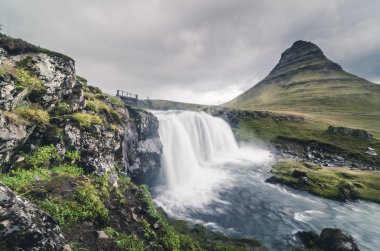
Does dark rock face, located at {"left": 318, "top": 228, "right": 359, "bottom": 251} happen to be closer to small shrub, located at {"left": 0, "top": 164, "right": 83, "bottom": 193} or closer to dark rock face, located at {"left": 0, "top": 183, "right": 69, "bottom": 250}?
dark rock face, located at {"left": 0, "top": 183, "right": 69, "bottom": 250}

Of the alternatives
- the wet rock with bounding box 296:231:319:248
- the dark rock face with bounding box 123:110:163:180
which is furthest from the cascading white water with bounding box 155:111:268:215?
the wet rock with bounding box 296:231:319:248

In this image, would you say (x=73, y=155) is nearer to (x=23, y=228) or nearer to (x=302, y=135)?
(x=23, y=228)

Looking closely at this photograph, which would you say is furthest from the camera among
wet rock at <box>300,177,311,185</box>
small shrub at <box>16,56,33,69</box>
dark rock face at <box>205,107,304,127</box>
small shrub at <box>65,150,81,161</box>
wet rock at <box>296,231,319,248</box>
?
dark rock face at <box>205,107,304,127</box>

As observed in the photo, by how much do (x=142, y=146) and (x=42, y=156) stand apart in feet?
70.0

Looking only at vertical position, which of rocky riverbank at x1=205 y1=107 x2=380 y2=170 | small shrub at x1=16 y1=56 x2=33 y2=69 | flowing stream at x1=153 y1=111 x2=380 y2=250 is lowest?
flowing stream at x1=153 y1=111 x2=380 y2=250

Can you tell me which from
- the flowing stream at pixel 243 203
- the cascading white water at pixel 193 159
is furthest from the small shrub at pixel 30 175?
the cascading white water at pixel 193 159

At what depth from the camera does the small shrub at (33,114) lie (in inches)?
672

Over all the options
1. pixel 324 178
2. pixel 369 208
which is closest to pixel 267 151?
pixel 324 178

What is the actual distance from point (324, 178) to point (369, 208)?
32.1 ft

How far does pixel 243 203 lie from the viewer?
33.8 meters

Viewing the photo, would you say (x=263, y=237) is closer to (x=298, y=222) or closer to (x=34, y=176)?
(x=298, y=222)

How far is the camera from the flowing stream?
2603 centimetres

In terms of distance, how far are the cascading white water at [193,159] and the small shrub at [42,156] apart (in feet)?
51.0

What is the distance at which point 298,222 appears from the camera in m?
28.4
